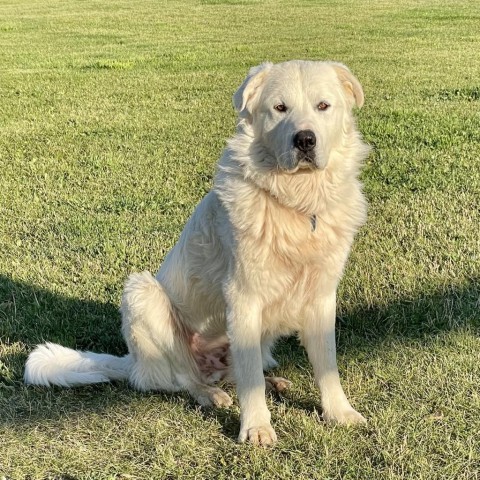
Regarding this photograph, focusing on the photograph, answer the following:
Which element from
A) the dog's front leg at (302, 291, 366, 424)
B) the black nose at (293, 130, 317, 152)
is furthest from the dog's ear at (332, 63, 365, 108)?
the dog's front leg at (302, 291, 366, 424)

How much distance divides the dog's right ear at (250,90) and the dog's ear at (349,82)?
1.06 ft

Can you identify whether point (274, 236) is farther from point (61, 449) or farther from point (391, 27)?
point (391, 27)

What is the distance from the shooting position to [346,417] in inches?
120

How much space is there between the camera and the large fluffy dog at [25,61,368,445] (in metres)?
2.99

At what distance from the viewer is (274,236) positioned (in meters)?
3.00

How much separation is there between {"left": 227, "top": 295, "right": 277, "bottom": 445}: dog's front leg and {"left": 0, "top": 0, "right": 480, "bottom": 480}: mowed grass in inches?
5.2

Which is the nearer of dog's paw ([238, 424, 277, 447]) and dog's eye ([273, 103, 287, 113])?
dog's paw ([238, 424, 277, 447])

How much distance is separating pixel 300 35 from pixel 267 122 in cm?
1650

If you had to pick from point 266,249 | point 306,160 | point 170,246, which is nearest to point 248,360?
point 266,249

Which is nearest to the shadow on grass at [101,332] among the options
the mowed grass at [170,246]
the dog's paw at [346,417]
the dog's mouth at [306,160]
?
the mowed grass at [170,246]

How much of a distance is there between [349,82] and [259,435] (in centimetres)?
164

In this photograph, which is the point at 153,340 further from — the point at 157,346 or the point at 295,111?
the point at 295,111

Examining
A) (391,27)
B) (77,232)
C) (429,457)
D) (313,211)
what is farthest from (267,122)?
(391,27)

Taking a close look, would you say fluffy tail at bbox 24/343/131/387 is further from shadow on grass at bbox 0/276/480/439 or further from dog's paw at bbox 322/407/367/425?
dog's paw at bbox 322/407/367/425
